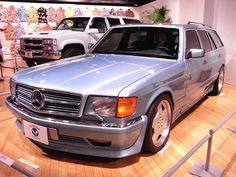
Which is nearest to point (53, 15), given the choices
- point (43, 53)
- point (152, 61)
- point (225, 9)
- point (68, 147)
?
point (43, 53)

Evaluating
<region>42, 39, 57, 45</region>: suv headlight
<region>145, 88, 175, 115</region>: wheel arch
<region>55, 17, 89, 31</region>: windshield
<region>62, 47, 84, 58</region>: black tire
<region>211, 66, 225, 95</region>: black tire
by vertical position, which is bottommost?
<region>211, 66, 225, 95</region>: black tire

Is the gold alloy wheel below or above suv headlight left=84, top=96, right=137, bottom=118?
below

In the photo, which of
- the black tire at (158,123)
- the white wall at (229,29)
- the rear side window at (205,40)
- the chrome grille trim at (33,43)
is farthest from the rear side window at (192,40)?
the chrome grille trim at (33,43)

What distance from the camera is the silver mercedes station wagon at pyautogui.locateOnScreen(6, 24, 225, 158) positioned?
2.15 meters

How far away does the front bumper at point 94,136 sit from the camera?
2.12 metres

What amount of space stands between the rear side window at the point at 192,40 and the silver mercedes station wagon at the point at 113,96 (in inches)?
0.7

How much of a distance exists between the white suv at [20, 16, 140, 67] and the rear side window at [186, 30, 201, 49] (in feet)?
7.91

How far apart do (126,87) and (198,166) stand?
43.8 inches

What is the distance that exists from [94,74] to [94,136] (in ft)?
2.19

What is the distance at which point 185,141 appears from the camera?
3.08m

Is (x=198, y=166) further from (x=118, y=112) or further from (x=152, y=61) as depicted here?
(x=152, y=61)

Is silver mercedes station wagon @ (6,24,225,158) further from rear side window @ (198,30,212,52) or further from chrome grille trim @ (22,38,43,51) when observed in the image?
chrome grille trim @ (22,38,43,51)

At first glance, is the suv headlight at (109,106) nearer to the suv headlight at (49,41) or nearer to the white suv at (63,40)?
the white suv at (63,40)

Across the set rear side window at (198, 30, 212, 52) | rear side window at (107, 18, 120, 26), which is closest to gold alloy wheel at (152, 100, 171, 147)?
rear side window at (198, 30, 212, 52)
